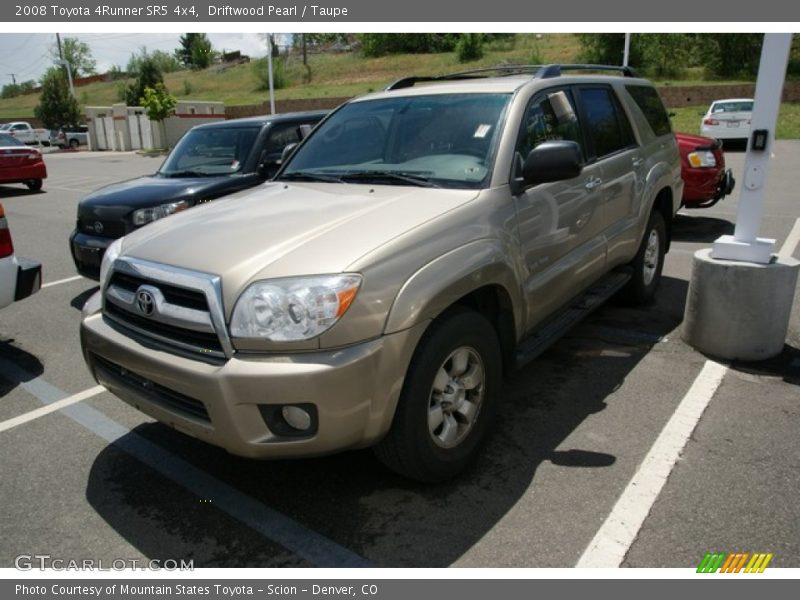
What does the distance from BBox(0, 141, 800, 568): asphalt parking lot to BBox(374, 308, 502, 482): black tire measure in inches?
7.4

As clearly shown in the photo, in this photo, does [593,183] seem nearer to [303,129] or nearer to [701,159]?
[303,129]

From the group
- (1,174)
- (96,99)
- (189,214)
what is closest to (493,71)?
(189,214)

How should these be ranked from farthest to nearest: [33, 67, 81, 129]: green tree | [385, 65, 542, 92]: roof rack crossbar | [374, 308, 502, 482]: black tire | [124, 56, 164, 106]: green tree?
1. [33, 67, 81, 129]: green tree
2. [124, 56, 164, 106]: green tree
3. [385, 65, 542, 92]: roof rack crossbar
4. [374, 308, 502, 482]: black tire

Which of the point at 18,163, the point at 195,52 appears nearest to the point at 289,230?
the point at 18,163

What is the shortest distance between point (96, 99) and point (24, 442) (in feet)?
292

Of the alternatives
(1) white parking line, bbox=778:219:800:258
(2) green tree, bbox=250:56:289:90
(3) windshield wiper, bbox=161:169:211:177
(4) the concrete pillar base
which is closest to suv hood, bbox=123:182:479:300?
(4) the concrete pillar base

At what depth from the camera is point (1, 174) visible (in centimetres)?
1555

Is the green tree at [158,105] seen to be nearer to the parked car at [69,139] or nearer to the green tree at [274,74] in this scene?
the parked car at [69,139]

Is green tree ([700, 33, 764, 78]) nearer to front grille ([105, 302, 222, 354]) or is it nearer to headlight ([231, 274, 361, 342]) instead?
headlight ([231, 274, 361, 342])

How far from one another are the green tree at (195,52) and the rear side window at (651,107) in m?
95.0

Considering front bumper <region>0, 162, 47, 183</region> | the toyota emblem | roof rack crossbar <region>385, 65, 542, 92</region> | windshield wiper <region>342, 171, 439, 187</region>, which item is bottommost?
front bumper <region>0, 162, 47, 183</region>

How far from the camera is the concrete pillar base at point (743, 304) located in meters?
4.20

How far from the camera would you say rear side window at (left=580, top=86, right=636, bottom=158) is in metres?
4.43

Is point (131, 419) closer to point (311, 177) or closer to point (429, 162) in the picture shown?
point (311, 177)
